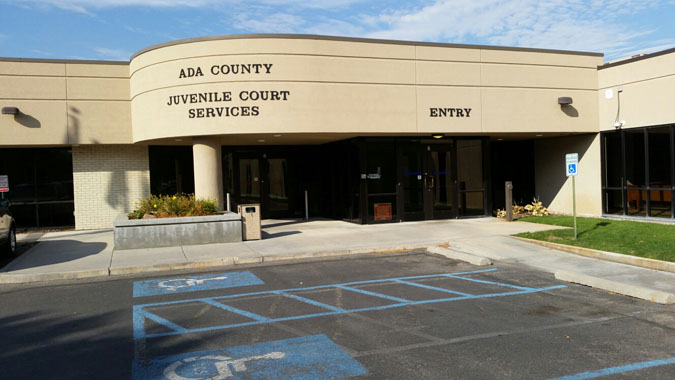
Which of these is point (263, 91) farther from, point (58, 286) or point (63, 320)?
point (63, 320)

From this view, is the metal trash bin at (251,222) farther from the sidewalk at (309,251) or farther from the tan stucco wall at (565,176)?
the tan stucco wall at (565,176)

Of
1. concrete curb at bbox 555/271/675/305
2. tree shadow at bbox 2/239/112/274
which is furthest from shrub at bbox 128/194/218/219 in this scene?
concrete curb at bbox 555/271/675/305

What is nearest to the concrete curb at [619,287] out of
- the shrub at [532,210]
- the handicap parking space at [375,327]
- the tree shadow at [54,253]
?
the handicap parking space at [375,327]

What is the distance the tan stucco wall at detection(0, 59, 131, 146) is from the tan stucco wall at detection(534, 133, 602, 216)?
15831 millimetres

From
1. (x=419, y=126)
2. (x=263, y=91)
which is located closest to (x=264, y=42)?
(x=263, y=91)

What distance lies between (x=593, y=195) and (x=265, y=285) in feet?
46.3

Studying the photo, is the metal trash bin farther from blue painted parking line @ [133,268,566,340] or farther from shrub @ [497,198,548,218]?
shrub @ [497,198,548,218]

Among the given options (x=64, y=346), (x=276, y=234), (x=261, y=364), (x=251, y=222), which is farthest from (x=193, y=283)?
(x=276, y=234)

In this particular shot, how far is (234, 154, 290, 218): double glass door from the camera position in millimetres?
19797

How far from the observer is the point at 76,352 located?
18.9 ft

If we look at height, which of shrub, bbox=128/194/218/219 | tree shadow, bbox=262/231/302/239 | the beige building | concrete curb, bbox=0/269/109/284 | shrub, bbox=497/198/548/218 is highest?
the beige building

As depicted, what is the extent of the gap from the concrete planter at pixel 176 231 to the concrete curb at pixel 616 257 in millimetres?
7744

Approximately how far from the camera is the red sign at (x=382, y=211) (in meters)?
17.6

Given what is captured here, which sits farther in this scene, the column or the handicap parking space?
the column
